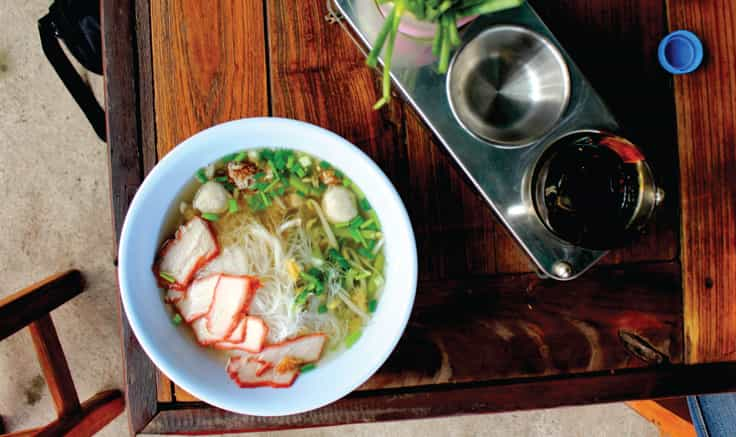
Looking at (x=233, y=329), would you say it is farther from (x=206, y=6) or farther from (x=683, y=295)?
(x=683, y=295)

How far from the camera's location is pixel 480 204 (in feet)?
3.21

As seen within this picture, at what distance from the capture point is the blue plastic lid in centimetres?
98

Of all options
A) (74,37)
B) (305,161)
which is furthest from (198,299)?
(74,37)

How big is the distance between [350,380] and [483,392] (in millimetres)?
249

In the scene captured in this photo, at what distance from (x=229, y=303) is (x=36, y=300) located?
769 millimetres

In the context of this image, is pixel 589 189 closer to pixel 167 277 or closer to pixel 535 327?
pixel 535 327

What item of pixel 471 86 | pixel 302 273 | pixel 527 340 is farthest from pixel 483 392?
pixel 471 86

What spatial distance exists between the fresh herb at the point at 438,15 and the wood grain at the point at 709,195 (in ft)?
1.50

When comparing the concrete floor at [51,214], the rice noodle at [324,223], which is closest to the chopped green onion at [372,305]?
the rice noodle at [324,223]

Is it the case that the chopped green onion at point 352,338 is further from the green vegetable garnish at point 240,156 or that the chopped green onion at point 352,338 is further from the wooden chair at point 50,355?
the wooden chair at point 50,355

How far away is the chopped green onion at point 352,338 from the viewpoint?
0.92m

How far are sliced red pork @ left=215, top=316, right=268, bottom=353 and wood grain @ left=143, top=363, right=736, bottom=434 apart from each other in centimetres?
13

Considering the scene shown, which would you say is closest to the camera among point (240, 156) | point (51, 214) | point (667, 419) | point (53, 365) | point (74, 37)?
point (240, 156)

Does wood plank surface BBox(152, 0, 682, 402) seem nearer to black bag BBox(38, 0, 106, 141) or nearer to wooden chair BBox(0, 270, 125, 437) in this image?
black bag BBox(38, 0, 106, 141)
